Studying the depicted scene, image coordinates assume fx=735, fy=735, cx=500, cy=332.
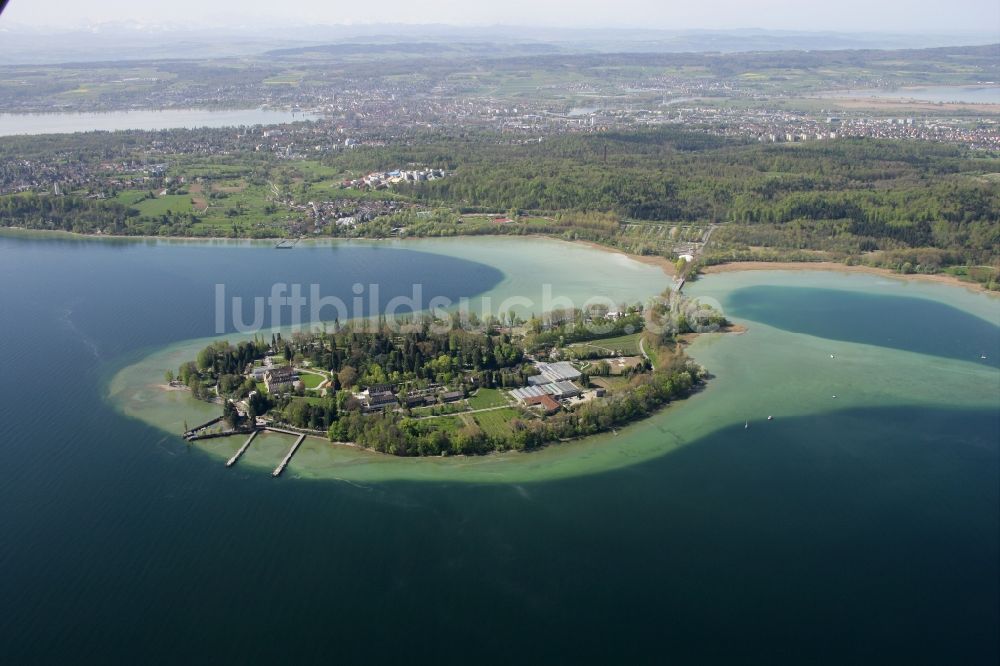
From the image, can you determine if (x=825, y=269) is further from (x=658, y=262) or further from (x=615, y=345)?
(x=615, y=345)

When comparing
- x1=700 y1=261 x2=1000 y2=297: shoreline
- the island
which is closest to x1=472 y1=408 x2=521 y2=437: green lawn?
the island

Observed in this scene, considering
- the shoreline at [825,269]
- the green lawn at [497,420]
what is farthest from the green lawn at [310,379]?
A: the shoreline at [825,269]

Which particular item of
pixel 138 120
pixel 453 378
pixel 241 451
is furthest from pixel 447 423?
pixel 138 120

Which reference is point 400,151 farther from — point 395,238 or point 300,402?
point 300,402

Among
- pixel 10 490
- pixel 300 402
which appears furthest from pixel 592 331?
pixel 10 490

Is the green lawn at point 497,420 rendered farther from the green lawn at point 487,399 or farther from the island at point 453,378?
the green lawn at point 487,399
